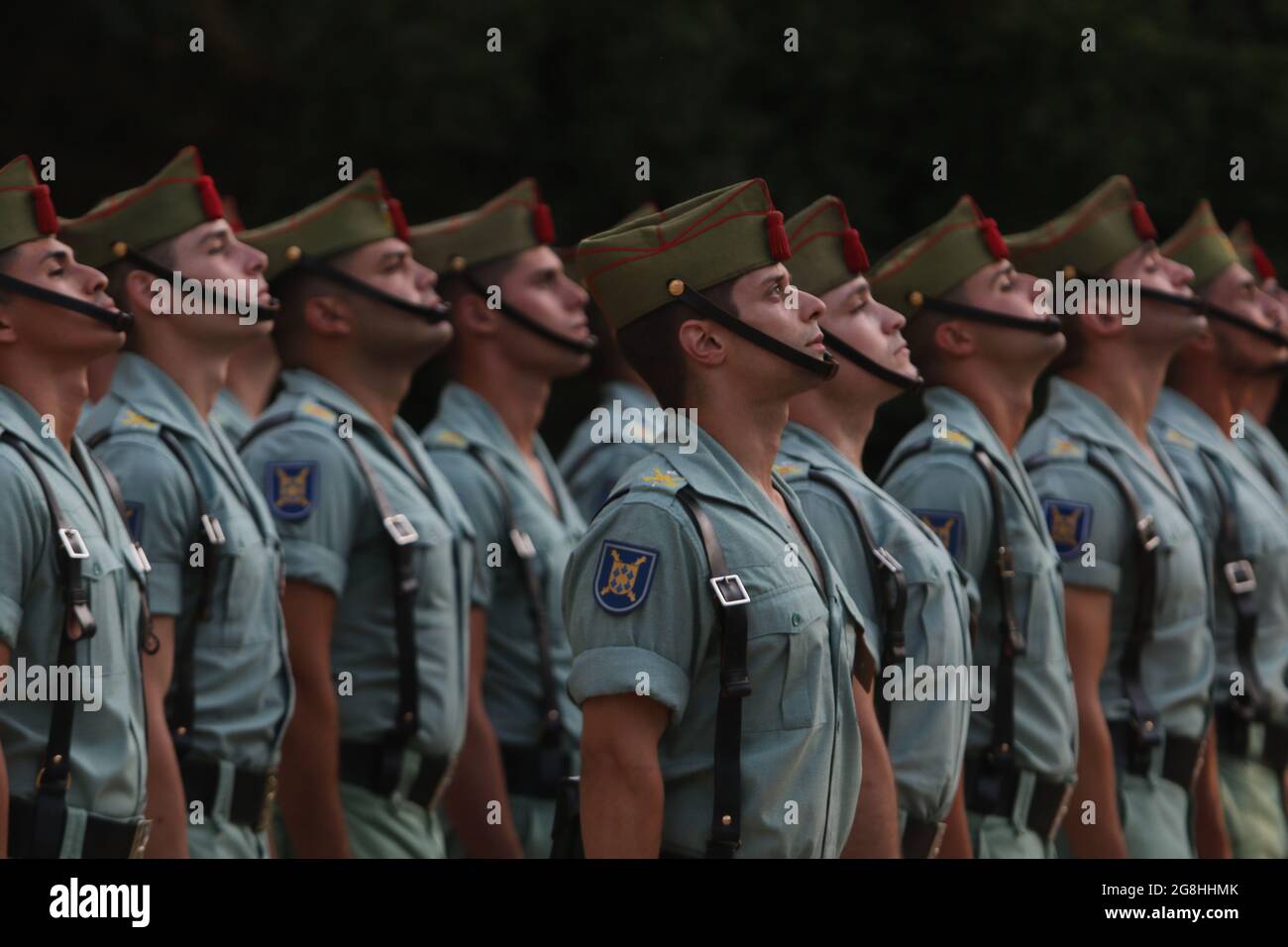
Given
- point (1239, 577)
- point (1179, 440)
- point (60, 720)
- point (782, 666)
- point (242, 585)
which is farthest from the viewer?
point (1179, 440)

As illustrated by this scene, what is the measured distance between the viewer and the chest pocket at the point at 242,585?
562cm

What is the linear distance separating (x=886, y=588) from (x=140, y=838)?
5.58 feet

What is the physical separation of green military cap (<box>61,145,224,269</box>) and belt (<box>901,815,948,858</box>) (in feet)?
7.81

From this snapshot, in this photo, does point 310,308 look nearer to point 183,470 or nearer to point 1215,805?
point 183,470

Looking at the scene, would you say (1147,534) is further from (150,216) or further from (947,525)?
(150,216)

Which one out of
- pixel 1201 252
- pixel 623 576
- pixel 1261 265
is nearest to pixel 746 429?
pixel 623 576

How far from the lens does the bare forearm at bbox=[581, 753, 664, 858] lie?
4156mm

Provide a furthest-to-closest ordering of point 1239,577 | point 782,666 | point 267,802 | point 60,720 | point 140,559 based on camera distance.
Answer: point 1239,577
point 267,802
point 140,559
point 60,720
point 782,666

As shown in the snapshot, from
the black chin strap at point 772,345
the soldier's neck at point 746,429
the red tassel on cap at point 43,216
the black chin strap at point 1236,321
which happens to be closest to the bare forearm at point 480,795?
the red tassel on cap at point 43,216

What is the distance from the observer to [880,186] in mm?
13234

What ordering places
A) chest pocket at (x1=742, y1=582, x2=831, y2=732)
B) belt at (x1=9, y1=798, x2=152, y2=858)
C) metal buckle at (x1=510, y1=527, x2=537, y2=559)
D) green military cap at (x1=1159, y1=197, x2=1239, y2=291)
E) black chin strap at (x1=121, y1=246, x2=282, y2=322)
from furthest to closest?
green military cap at (x1=1159, y1=197, x2=1239, y2=291)
metal buckle at (x1=510, y1=527, x2=537, y2=559)
black chin strap at (x1=121, y1=246, x2=282, y2=322)
belt at (x1=9, y1=798, x2=152, y2=858)
chest pocket at (x1=742, y1=582, x2=831, y2=732)

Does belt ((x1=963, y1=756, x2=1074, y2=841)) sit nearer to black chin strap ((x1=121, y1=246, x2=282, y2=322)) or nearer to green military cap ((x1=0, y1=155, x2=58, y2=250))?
black chin strap ((x1=121, y1=246, x2=282, y2=322))

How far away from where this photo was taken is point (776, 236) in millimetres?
4609

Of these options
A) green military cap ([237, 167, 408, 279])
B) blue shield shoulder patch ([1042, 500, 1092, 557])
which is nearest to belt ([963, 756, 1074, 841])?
blue shield shoulder patch ([1042, 500, 1092, 557])
